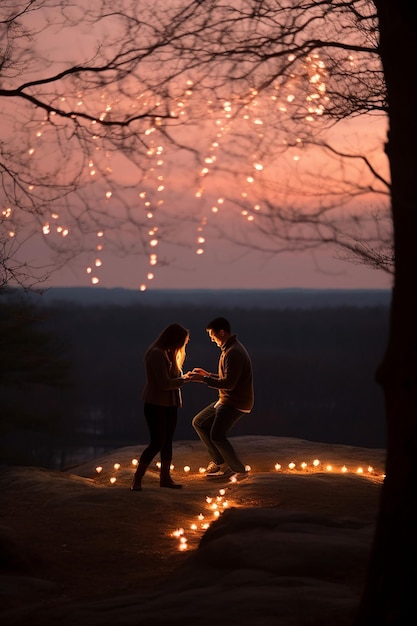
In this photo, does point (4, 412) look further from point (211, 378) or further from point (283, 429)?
point (283, 429)

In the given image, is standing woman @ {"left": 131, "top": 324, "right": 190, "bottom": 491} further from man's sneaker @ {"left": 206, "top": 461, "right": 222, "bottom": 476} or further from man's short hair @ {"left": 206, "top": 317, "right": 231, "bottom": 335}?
man's sneaker @ {"left": 206, "top": 461, "right": 222, "bottom": 476}

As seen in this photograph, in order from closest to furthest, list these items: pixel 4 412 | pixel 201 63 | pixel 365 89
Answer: pixel 201 63
pixel 365 89
pixel 4 412

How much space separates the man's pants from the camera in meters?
11.7

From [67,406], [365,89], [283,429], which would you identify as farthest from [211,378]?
[283,429]

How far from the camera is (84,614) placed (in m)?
6.10

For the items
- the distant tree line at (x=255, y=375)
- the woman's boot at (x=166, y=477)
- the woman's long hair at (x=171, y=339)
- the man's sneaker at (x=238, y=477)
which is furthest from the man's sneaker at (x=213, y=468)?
the distant tree line at (x=255, y=375)

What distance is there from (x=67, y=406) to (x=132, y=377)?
1493cm

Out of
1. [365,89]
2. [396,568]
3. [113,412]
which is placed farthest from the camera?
[113,412]

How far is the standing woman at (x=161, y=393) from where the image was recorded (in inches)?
421

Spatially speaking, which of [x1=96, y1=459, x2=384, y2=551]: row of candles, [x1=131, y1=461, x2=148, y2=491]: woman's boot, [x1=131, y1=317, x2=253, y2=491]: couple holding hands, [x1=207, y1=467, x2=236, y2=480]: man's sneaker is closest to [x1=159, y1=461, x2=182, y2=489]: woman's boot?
[x1=131, y1=317, x2=253, y2=491]: couple holding hands

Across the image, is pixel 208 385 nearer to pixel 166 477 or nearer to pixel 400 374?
pixel 166 477

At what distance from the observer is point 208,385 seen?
38.3 ft

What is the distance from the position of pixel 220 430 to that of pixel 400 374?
22.7 feet

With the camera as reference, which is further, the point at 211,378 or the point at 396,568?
the point at 211,378
